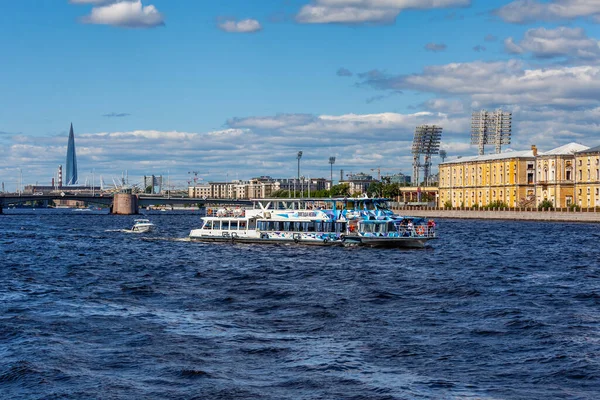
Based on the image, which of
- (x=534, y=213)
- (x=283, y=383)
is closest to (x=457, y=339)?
(x=283, y=383)

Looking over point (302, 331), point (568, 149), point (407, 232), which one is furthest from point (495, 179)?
point (302, 331)

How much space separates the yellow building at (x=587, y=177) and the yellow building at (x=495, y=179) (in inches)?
509

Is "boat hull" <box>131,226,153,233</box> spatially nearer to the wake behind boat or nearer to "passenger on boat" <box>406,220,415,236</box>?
the wake behind boat

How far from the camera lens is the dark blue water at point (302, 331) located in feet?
72.0

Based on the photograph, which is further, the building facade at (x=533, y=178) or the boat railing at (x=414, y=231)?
the building facade at (x=533, y=178)

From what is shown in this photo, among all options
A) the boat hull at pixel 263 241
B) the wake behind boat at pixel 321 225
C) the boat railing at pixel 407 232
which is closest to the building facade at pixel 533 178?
the wake behind boat at pixel 321 225

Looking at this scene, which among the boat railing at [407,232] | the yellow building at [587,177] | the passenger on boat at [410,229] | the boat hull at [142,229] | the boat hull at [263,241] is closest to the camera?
the boat railing at [407,232]

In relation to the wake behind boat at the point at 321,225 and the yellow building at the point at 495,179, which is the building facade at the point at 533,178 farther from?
the wake behind boat at the point at 321,225

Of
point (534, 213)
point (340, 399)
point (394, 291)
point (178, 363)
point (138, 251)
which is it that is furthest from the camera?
point (534, 213)

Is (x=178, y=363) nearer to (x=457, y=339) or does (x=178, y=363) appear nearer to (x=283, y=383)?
(x=283, y=383)

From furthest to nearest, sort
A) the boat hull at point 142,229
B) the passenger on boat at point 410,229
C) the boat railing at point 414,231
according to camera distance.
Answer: the boat hull at point 142,229, the passenger on boat at point 410,229, the boat railing at point 414,231

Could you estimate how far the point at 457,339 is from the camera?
27.7 metres

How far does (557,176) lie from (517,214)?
1223 centimetres

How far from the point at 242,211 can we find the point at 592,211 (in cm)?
7277
